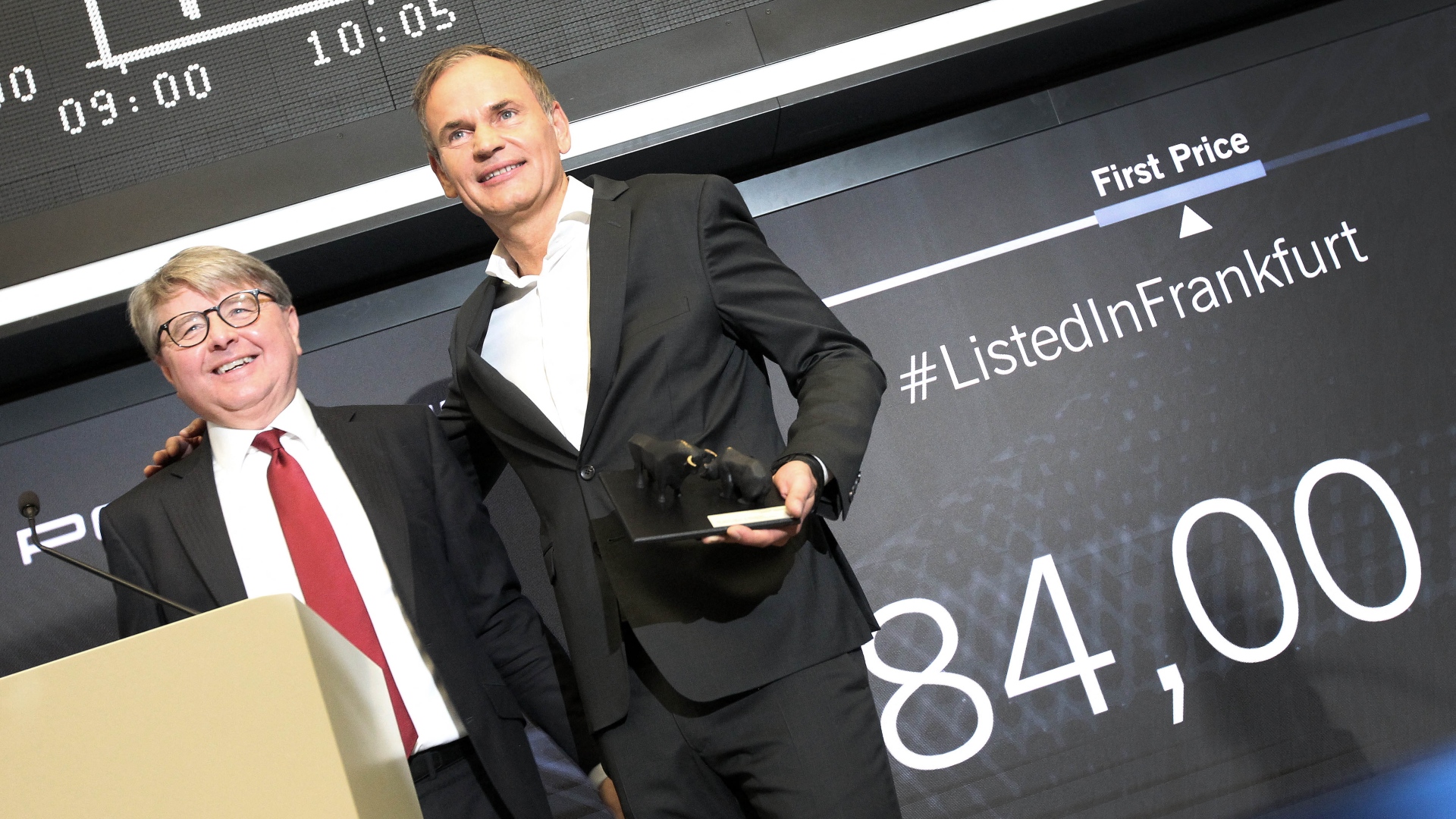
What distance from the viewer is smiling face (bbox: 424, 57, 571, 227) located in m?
1.74

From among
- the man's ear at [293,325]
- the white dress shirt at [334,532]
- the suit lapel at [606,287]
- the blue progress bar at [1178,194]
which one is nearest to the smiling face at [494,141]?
the suit lapel at [606,287]

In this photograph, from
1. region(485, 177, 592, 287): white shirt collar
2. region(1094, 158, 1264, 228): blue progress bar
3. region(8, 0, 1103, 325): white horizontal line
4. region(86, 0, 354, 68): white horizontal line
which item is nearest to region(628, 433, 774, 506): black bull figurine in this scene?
region(485, 177, 592, 287): white shirt collar

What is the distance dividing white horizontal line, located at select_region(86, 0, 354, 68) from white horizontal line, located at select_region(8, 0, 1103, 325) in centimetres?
1

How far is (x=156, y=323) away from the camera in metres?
1.78

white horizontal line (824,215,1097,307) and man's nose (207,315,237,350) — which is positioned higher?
man's nose (207,315,237,350)

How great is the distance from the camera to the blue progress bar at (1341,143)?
258 cm

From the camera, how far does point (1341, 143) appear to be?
8.50 ft

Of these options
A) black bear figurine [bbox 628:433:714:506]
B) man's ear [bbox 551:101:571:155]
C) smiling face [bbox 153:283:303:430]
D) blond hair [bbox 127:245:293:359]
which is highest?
man's ear [bbox 551:101:571:155]

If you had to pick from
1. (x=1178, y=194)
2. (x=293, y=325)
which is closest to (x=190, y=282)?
(x=293, y=325)

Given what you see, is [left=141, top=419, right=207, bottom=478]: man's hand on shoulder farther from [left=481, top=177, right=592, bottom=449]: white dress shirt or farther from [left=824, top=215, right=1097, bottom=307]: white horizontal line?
[left=824, top=215, right=1097, bottom=307]: white horizontal line

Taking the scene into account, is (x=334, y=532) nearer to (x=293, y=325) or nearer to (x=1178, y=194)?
(x=293, y=325)

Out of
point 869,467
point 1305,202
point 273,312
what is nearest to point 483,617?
point 273,312

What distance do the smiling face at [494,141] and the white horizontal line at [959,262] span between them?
92cm

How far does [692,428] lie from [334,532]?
2.07ft
